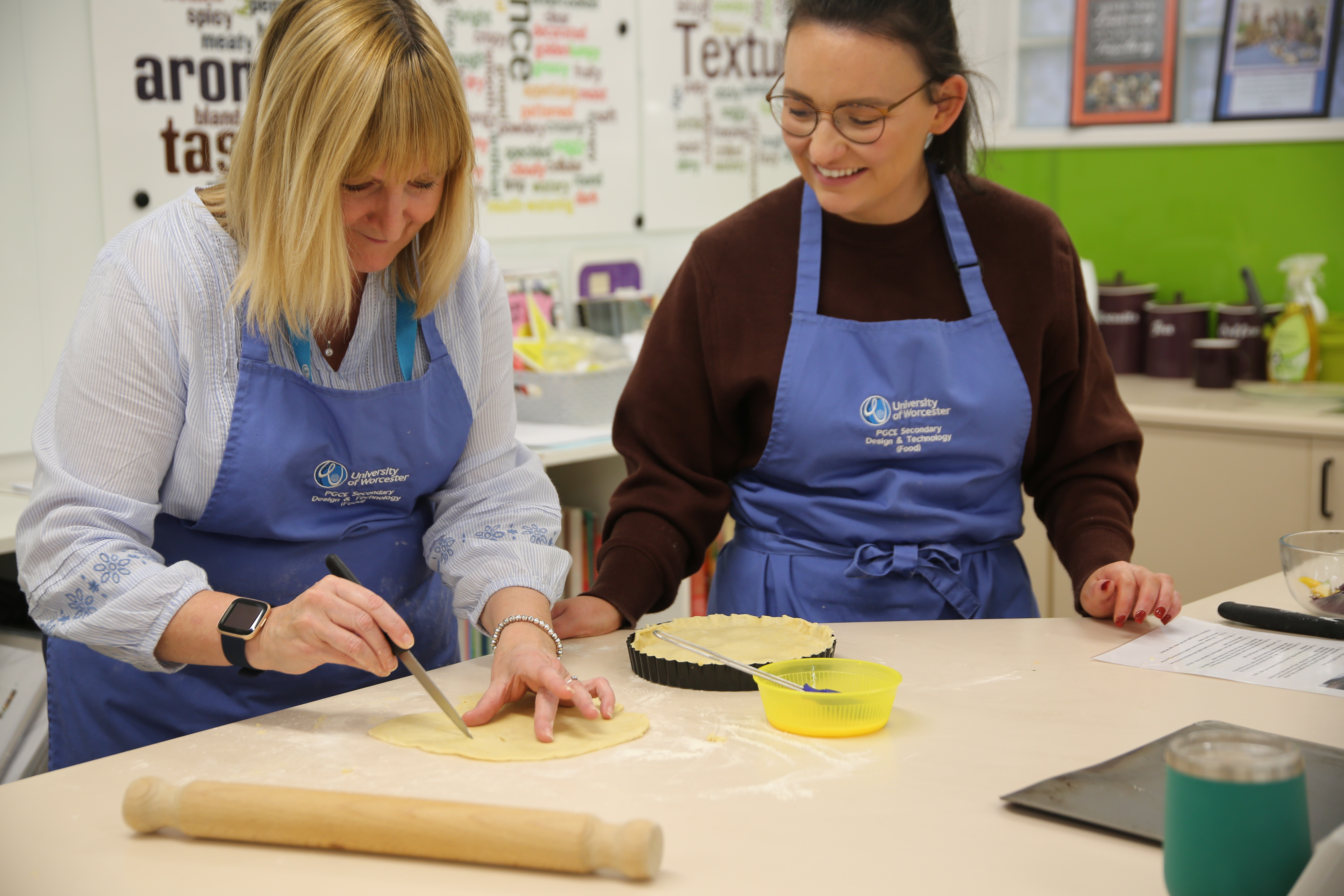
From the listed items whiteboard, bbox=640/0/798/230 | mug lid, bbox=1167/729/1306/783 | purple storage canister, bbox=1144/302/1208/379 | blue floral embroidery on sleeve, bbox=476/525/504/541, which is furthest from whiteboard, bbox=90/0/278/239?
purple storage canister, bbox=1144/302/1208/379

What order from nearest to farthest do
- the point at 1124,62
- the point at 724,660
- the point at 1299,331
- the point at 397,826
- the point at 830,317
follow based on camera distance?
the point at 397,826, the point at 724,660, the point at 830,317, the point at 1299,331, the point at 1124,62

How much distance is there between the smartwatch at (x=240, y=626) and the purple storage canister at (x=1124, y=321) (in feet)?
9.89

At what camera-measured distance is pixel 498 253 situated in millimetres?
3328

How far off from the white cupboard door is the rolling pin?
2406 millimetres

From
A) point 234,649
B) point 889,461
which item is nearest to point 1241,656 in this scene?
point 889,461

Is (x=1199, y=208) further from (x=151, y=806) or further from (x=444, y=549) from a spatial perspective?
(x=151, y=806)

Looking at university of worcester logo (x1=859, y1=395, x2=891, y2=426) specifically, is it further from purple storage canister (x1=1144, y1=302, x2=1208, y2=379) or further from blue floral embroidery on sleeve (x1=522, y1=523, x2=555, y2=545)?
purple storage canister (x1=1144, y1=302, x2=1208, y2=379)

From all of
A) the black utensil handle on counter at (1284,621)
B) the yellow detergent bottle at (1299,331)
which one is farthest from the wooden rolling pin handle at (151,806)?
the yellow detergent bottle at (1299,331)

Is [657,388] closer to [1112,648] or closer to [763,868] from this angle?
[1112,648]

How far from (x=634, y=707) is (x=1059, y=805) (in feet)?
1.48

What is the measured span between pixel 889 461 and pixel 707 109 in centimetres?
235

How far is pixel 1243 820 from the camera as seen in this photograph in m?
0.80

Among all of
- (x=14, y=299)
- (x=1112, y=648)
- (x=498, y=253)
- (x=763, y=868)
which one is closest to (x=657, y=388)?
(x=1112, y=648)

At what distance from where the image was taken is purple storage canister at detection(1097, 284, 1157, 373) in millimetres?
3727
